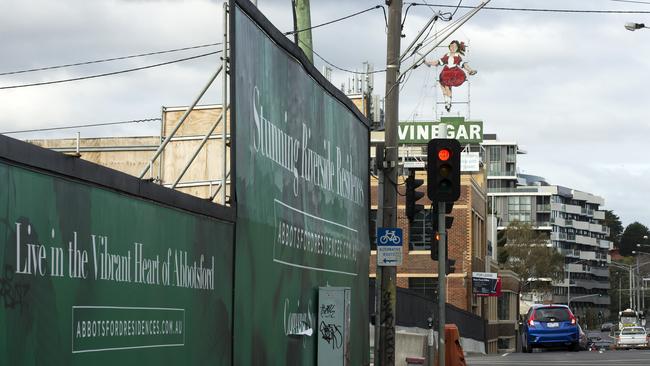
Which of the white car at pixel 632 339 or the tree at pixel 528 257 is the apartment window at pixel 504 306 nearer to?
the white car at pixel 632 339

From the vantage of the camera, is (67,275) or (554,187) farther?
(554,187)

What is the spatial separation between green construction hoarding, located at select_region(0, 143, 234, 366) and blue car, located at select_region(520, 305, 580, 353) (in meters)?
29.1

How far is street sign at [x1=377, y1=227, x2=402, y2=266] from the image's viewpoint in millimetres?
19938

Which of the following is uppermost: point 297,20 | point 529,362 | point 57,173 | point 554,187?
point 554,187

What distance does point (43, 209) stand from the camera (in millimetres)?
7895

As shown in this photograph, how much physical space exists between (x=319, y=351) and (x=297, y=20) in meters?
6.61

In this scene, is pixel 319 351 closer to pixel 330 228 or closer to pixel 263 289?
pixel 330 228

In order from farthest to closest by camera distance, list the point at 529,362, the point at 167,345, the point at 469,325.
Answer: the point at 469,325
the point at 529,362
the point at 167,345

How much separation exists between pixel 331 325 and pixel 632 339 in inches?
1751

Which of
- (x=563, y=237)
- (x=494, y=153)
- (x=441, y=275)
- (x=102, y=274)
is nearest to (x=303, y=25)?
(x=441, y=275)

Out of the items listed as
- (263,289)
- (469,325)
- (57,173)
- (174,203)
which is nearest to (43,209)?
(57,173)

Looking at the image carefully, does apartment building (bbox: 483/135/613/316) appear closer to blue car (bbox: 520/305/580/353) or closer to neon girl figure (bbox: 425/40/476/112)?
neon girl figure (bbox: 425/40/476/112)

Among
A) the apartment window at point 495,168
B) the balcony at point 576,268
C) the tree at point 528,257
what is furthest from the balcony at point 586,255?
the tree at point 528,257

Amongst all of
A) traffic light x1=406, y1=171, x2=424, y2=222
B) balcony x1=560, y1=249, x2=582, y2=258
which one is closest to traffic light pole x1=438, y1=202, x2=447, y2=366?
traffic light x1=406, y1=171, x2=424, y2=222
